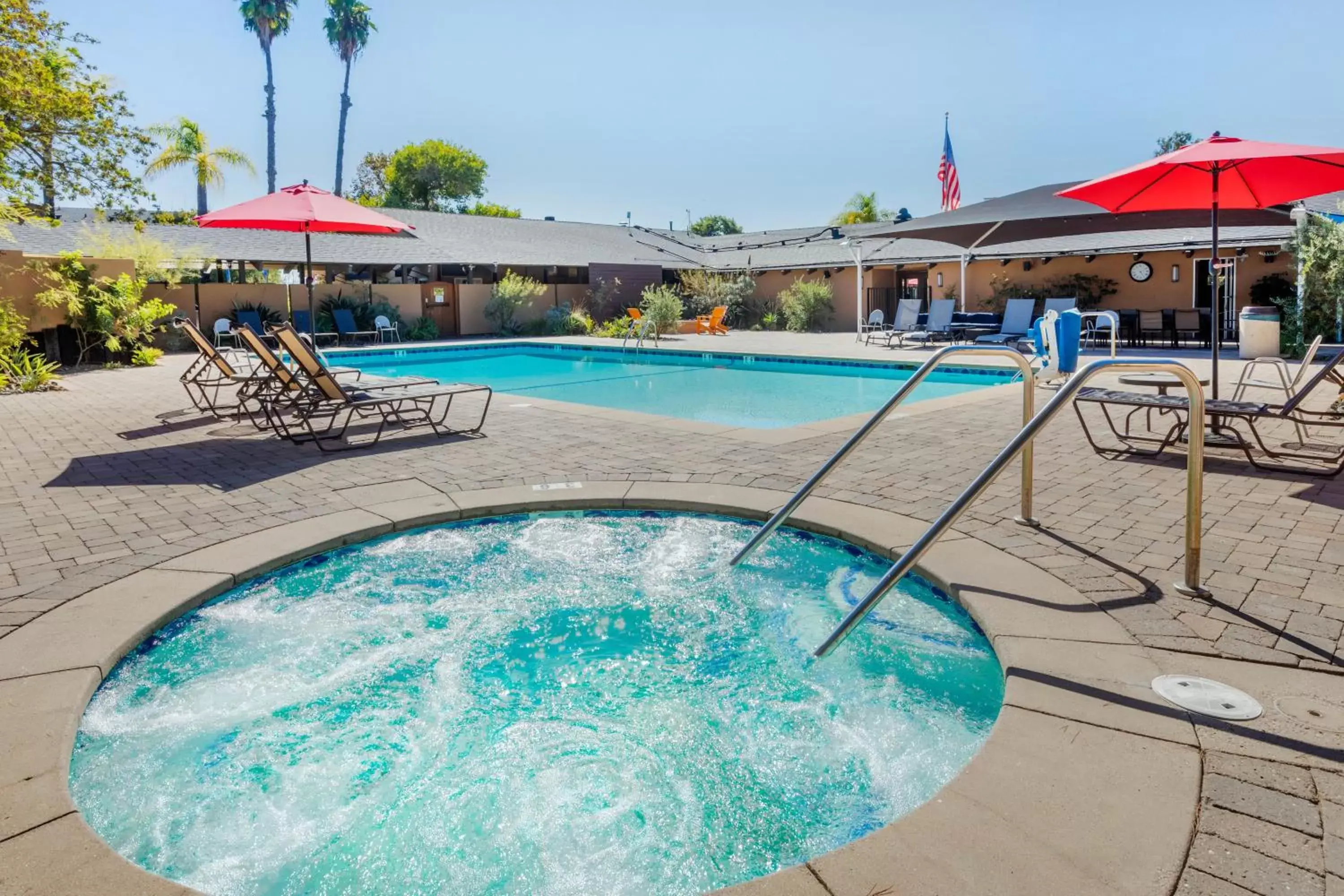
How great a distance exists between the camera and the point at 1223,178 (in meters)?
7.03

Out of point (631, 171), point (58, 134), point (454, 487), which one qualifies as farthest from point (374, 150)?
point (454, 487)

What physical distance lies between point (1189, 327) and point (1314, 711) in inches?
702

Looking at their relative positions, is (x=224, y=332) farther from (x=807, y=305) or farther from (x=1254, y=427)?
(x=1254, y=427)

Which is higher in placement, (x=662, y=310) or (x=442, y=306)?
(x=442, y=306)

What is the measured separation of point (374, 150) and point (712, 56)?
41279 millimetres

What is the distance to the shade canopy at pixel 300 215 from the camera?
827 centimetres

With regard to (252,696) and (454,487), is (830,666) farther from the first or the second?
(454,487)

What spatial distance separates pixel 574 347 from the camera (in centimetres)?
1962

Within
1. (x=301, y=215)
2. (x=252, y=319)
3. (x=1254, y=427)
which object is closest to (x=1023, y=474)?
(x=1254, y=427)

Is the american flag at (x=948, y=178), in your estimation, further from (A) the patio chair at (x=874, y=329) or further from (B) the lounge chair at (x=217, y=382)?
(B) the lounge chair at (x=217, y=382)

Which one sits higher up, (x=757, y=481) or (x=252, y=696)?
(x=757, y=481)

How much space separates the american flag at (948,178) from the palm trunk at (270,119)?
36140 millimetres

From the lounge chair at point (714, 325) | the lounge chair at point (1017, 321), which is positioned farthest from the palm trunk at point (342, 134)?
the lounge chair at point (1017, 321)

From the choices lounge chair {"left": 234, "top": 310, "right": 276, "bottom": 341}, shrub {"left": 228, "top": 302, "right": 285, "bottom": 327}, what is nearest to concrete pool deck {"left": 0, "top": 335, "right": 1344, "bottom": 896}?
lounge chair {"left": 234, "top": 310, "right": 276, "bottom": 341}
